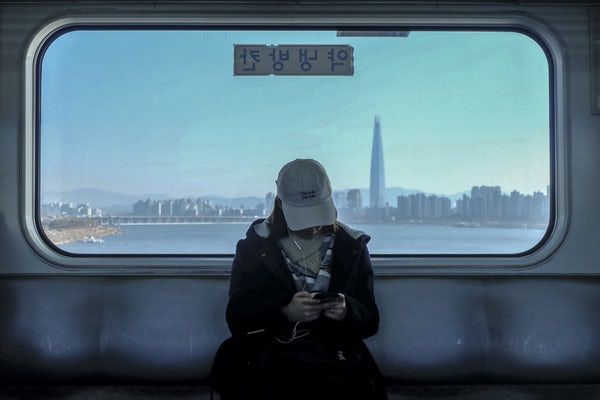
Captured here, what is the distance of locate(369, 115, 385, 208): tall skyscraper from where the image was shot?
3551 millimetres

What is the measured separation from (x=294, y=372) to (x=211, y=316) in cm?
116

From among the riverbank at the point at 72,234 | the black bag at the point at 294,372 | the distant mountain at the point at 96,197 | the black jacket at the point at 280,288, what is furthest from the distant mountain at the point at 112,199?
the black bag at the point at 294,372

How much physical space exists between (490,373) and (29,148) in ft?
9.14

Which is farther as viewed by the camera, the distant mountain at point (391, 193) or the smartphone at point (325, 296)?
the distant mountain at point (391, 193)

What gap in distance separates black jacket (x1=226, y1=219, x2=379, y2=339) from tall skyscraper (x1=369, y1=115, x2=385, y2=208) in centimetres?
94

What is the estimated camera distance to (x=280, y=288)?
2529 mm

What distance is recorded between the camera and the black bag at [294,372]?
238 cm

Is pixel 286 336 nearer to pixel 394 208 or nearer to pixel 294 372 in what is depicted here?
pixel 294 372

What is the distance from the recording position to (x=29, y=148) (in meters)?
3.50

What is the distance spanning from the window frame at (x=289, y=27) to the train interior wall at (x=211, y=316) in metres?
0.04

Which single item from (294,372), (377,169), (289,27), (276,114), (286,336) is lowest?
(294,372)

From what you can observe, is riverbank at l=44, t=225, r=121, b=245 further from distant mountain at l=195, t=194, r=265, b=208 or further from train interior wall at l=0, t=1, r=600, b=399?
distant mountain at l=195, t=194, r=265, b=208

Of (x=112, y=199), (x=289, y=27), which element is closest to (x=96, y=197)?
(x=112, y=199)

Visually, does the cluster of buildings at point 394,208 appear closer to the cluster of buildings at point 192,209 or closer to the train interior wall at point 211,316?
the cluster of buildings at point 192,209
